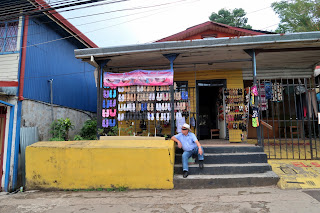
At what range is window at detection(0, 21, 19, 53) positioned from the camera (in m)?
7.18

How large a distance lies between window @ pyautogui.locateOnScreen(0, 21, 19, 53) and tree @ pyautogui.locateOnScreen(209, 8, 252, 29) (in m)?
23.9

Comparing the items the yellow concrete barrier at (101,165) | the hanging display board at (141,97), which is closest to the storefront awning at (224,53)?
the hanging display board at (141,97)

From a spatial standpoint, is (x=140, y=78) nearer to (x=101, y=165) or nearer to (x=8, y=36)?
(x=101, y=165)

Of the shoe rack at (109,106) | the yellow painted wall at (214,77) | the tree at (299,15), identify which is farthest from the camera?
the tree at (299,15)

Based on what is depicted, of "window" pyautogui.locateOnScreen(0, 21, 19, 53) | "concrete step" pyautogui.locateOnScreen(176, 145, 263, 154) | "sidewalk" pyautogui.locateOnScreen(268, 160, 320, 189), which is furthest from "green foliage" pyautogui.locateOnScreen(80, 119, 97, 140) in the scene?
"sidewalk" pyautogui.locateOnScreen(268, 160, 320, 189)

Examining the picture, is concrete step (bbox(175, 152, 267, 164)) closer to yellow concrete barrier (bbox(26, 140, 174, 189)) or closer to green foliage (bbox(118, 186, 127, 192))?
yellow concrete barrier (bbox(26, 140, 174, 189))

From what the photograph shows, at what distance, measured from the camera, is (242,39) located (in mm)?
6195

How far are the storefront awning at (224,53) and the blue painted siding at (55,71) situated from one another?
6.80ft

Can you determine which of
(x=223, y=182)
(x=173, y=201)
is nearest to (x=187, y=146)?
(x=223, y=182)

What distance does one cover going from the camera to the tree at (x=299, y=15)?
58.4 feet

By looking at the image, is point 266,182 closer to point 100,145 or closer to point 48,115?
point 100,145

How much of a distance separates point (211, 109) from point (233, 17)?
20.7 metres

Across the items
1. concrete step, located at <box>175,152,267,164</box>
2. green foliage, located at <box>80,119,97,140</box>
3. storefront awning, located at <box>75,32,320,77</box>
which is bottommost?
concrete step, located at <box>175,152,267,164</box>

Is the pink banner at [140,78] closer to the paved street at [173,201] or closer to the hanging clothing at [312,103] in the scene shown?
the paved street at [173,201]
